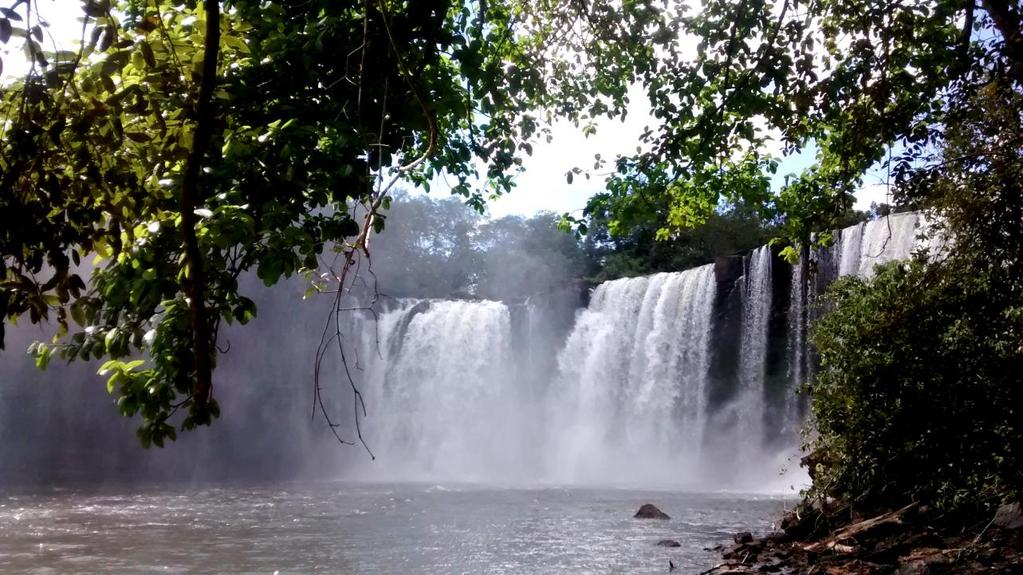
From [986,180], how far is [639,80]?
3392mm

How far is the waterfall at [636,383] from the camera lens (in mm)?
22266

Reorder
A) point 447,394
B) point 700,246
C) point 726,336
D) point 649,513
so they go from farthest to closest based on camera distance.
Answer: point 700,246 → point 447,394 → point 726,336 → point 649,513

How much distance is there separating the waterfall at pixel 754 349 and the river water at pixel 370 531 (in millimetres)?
4310

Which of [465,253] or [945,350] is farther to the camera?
[465,253]

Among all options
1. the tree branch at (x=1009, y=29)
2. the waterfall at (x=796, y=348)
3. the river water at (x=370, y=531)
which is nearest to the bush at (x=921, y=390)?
the tree branch at (x=1009, y=29)

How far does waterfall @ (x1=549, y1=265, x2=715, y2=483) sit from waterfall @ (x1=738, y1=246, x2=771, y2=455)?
0.97 metres

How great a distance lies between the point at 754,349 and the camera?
21016 millimetres

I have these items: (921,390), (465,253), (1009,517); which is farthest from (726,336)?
(465,253)

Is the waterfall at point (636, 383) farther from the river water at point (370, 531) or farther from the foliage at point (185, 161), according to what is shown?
the foliage at point (185, 161)

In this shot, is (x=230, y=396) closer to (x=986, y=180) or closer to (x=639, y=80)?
(x=639, y=80)

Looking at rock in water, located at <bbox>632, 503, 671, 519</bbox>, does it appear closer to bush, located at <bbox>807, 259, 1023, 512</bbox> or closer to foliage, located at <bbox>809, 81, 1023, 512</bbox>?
foliage, located at <bbox>809, 81, 1023, 512</bbox>

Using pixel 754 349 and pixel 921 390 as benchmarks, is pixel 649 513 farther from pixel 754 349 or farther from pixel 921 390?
pixel 754 349

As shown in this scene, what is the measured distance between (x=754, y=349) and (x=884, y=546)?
1389 cm

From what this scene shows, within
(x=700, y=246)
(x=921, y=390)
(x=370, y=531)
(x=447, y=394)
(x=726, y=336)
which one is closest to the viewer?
(x=921, y=390)
